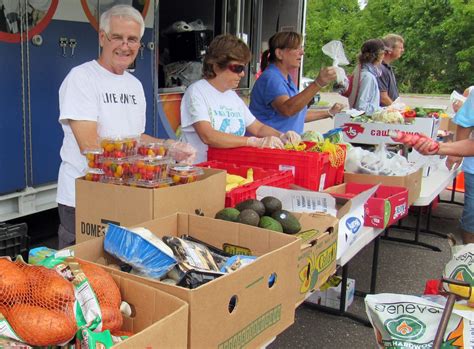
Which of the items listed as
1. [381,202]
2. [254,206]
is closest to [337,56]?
[381,202]

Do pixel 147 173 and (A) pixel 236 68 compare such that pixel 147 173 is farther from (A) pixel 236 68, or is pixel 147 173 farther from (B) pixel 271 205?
(A) pixel 236 68

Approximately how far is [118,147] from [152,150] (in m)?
0.13

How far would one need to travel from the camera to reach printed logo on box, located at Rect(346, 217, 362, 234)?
2196 mm

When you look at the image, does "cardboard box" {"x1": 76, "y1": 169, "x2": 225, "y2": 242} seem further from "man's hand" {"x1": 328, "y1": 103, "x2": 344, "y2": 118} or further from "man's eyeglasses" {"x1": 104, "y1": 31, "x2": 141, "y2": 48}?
"man's hand" {"x1": 328, "y1": 103, "x2": 344, "y2": 118}

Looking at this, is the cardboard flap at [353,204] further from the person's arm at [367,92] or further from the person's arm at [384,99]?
the person's arm at [384,99]

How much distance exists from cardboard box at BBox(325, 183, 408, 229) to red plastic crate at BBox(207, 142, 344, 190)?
0.09 metres

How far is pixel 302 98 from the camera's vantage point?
11.1ft

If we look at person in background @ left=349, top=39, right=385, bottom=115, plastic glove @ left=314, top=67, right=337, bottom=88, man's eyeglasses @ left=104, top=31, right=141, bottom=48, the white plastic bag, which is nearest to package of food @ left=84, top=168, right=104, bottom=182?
man's eyeglasses @ left=104, top=31, right=141, bottom=48

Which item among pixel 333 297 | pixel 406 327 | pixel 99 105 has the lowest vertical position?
pixel 333 297

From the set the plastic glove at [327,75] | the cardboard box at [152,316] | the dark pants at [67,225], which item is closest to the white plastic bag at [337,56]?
the plastic glove at [327,75]

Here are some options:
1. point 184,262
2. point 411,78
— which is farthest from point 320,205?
point 411,78

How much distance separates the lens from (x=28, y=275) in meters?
1.13

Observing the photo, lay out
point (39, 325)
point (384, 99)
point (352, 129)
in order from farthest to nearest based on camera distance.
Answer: point (384, 99), point (352, 129), point (39, 325)

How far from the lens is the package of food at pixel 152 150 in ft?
6.57
